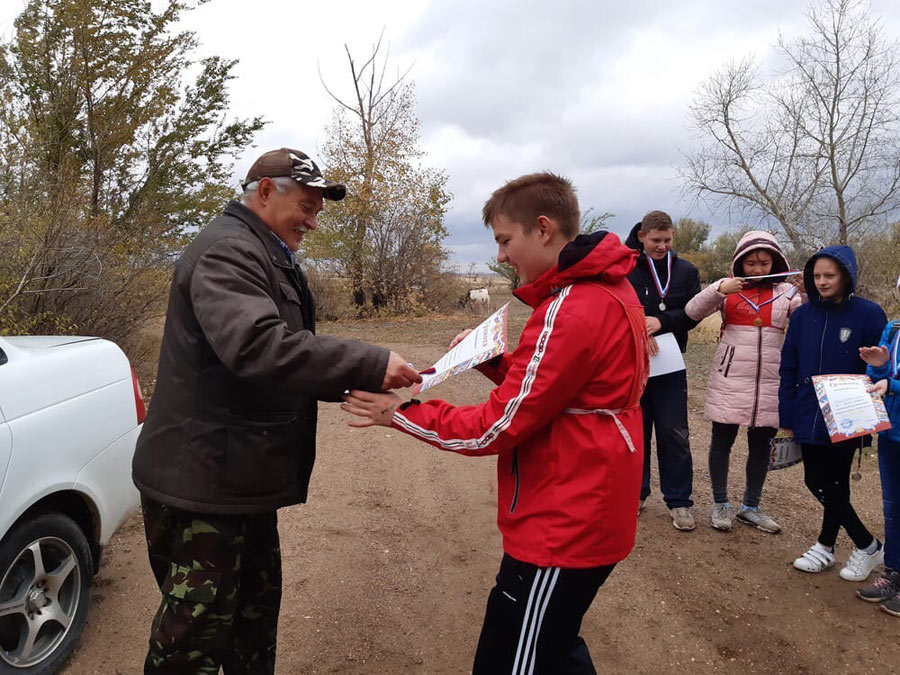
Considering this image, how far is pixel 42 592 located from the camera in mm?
2754

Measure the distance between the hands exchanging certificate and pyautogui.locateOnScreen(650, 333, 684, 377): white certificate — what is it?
950 millimetres

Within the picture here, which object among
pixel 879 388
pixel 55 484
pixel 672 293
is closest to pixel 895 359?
pixel 879 388

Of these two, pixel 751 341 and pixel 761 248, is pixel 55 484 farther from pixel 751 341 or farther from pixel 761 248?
pixel 761 248

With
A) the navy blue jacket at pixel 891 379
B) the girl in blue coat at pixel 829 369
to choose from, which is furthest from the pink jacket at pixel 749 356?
the navy blue jacket at pixel 891 379

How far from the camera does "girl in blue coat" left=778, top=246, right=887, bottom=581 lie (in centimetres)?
375

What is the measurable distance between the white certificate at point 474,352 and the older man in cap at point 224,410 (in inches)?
4.4

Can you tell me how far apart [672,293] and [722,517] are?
170cm

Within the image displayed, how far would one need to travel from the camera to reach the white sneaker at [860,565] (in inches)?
150

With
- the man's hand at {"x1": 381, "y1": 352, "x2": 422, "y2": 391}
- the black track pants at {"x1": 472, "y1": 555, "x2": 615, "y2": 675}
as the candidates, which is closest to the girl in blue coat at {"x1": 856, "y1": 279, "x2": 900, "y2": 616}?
the black track pants at {"x1": 472, "y1": 555, "x2": 615, "y2": 675}

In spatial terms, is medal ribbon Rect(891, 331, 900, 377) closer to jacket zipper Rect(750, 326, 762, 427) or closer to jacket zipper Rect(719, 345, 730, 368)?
jacket zipper Rect(750, 326, 762, 427)

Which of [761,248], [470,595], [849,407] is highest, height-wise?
[761,248]

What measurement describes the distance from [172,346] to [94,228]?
28.1 feet

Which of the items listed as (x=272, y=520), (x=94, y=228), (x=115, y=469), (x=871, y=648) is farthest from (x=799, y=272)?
(x=94, y=228)

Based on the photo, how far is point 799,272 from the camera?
432 cm
